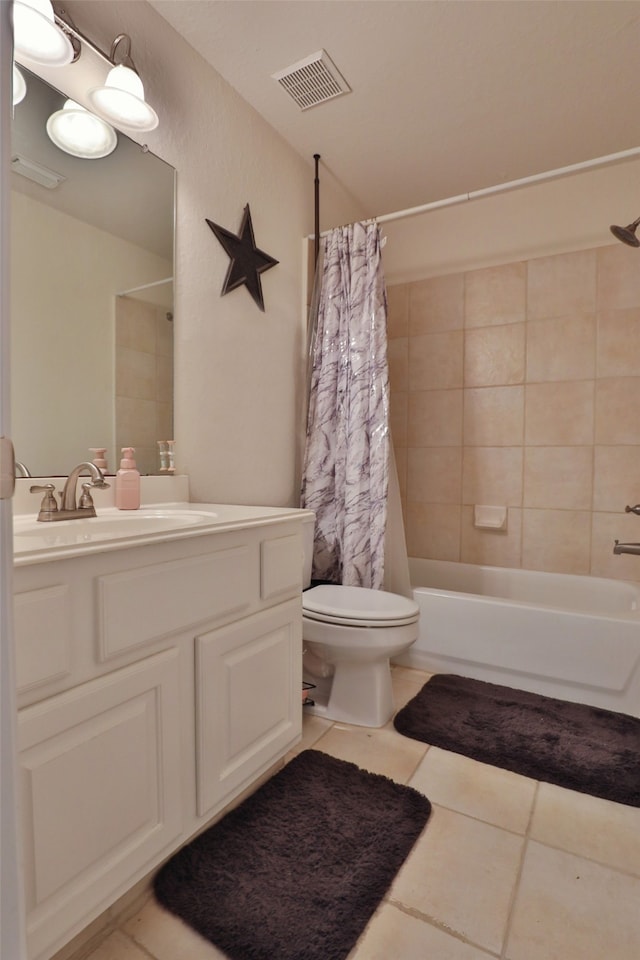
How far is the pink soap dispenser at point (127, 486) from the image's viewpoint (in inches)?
55.6

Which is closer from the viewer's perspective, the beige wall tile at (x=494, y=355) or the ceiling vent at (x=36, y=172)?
the ceiling vent at (x=36, y=172)

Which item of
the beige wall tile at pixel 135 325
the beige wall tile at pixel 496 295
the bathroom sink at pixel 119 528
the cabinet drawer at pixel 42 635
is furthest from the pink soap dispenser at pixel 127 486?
the beige wall tile at pixel 496 295

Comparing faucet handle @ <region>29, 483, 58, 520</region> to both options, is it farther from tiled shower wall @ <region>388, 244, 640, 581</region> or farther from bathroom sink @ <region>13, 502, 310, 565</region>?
tiled shower wall @ <region>388, 244, 640, 581</region>

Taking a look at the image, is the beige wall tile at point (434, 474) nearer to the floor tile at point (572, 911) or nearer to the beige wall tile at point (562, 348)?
the beige wall tile at point (562, 348)

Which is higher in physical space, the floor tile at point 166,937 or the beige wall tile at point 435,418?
the beige wall tile at point 435,418

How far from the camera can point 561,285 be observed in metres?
2.46

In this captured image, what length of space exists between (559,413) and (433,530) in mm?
900

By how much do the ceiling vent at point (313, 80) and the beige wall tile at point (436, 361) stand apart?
1.27 m

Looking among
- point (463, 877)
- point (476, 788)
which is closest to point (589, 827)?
point (476, 788)

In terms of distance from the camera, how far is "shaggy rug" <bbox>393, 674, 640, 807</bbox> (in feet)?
4.70

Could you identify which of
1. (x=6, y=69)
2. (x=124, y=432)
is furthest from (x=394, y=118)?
(x=6, y=69)

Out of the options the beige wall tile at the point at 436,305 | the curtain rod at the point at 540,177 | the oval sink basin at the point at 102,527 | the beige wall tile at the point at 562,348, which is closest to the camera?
the oval sink basin at the point at 102,527

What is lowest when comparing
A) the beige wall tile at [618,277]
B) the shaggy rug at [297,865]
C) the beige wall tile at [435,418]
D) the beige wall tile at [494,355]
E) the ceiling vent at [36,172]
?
the shaggy rug at [297,865]

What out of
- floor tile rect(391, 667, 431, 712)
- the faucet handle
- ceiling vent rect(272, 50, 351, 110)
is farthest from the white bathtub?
ceiling vent rect(272, 50, 351, 110)
